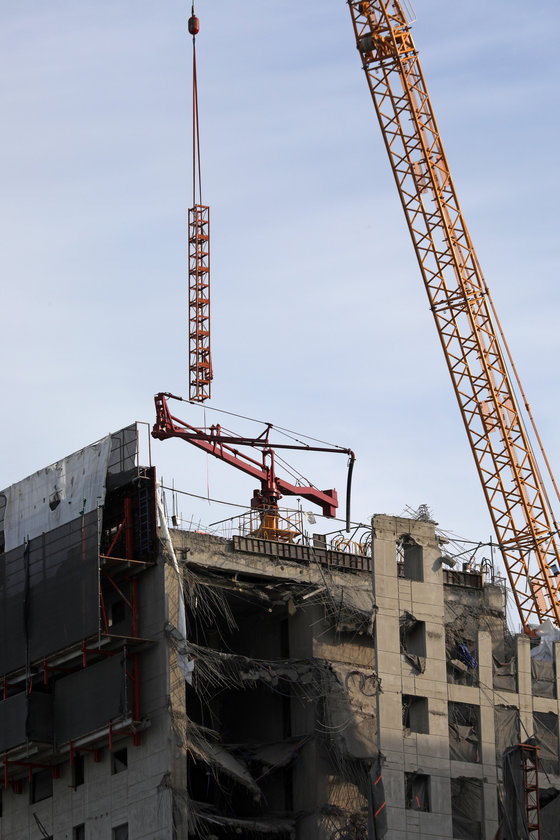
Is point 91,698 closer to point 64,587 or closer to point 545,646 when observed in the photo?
point 64,587

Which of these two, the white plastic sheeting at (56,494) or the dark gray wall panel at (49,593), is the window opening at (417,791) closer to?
the dark gray wall panel at (49,593)

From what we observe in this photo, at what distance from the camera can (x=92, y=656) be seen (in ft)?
301

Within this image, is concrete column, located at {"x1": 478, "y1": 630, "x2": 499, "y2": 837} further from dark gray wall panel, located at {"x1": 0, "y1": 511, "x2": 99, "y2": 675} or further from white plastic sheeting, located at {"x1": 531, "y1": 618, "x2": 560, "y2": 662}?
dark gray wall panel, located at {"x1": 0, "y1": 511, "x2": 99, "y2": 675}

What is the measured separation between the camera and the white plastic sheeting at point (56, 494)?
314 feet

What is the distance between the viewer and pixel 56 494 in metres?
98.4

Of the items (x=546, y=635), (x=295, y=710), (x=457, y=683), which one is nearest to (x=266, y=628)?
(x=295, y=710)

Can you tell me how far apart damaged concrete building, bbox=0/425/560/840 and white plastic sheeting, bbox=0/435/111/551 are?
18cm

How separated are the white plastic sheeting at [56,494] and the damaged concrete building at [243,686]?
0.58 ft

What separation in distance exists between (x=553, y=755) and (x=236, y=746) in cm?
1717

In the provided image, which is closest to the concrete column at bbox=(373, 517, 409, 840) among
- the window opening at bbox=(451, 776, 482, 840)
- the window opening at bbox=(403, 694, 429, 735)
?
the window opening at bbox=(403, 694, 429, 735)

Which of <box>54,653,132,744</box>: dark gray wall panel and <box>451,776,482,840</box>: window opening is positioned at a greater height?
<box>54,653,132,744</box>: dark gray wall panel

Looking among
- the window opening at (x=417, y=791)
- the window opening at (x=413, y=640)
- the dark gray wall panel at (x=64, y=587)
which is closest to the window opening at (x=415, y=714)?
the window opening at (x=413, y=640)

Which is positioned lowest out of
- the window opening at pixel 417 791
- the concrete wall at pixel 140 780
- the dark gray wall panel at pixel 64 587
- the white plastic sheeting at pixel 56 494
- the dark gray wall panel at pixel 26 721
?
the window opening at pixel 417 791

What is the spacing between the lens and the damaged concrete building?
8875cm
